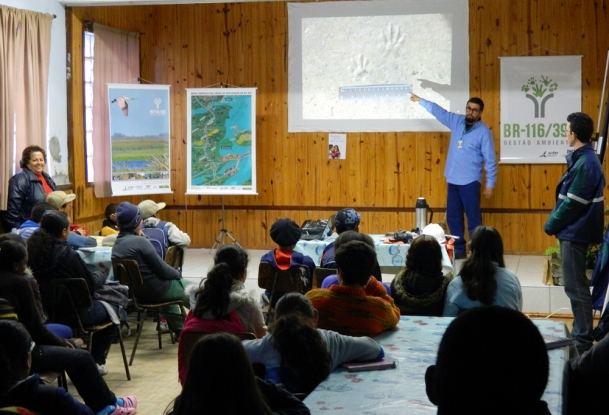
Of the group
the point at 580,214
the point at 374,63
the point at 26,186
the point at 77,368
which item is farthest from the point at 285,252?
the point at 374,63

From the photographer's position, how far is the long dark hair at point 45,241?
184 inches

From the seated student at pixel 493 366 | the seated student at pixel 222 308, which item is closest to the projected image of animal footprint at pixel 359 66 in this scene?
the seated student at pixel 222 308

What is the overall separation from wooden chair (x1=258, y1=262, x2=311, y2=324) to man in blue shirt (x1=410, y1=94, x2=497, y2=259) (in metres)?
3.74

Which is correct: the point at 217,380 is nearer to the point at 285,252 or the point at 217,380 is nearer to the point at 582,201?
the point at 285,252

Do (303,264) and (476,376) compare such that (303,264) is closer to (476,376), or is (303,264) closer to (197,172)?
(476,376)

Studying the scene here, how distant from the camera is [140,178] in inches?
361

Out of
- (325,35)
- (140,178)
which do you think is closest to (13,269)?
(140,178)

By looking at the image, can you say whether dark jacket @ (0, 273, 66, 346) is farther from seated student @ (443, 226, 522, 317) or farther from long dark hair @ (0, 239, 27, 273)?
seated student @ (443, 226, 522, 317)

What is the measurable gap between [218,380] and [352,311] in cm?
153

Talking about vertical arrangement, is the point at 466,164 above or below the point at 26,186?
above

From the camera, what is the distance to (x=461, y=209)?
866 cm

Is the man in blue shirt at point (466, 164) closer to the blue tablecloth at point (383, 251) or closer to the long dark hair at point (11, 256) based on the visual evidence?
the blue tablecloth at point (383, 251)

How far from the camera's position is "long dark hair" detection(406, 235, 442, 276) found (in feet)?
13.9

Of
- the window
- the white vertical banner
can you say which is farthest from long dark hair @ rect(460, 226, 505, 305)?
the window
